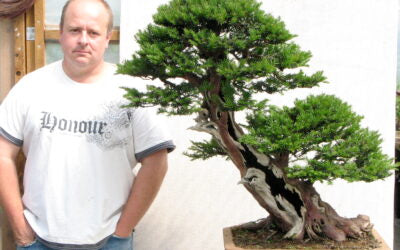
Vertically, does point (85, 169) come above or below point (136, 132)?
below

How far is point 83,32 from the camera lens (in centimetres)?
179

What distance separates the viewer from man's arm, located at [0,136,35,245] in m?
1.89

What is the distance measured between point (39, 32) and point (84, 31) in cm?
83

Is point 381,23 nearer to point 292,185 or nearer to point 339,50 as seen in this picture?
point 339,50

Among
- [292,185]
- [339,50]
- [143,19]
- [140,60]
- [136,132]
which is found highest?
[143,19]

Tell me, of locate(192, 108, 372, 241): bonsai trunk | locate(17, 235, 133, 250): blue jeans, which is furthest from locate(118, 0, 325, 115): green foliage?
locate(17, 235, 133, 250): blue jeans

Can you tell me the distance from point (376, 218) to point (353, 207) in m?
0.12

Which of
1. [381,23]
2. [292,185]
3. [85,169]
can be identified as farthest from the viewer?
[381,23]

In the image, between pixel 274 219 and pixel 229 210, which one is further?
pixel 229 210

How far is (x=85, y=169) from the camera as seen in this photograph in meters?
1.85

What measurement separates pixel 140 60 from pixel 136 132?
397 mm

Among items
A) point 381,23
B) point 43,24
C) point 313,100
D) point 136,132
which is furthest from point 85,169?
point 381,23

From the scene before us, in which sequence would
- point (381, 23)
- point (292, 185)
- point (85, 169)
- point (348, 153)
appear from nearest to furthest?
point (348, 153)
point (292, 185)
point (85, 169)
point (381, 23)

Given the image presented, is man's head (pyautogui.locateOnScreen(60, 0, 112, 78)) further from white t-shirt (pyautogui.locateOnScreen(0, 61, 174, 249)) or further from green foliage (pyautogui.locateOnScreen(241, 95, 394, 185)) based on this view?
green foliage (pyautogui.locateOnScreen(241, 95, 394, 185))
